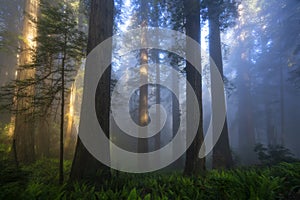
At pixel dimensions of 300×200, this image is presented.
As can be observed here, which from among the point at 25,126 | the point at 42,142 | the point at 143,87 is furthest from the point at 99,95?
the point at 143,87

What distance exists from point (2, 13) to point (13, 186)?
23341 mm

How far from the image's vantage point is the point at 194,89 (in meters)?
7.50

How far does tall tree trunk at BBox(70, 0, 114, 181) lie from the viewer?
5750 millimetres

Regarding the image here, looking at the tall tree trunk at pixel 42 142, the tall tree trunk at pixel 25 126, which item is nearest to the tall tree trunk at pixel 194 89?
the tall tree trunk at pixel 25 126

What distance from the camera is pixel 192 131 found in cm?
740

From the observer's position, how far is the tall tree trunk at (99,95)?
5.75 m

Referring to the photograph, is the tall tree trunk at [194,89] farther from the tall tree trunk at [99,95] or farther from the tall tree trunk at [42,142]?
the tall tree trunk at [42,142]

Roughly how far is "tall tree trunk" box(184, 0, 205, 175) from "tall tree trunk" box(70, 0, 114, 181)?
112 inches

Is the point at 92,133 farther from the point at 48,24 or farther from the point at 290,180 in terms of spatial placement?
the point at 290,180

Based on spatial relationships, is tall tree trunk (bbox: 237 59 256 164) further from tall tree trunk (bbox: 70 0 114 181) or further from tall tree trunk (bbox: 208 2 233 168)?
tall tree trunk (bbox: 70 0 114 181)

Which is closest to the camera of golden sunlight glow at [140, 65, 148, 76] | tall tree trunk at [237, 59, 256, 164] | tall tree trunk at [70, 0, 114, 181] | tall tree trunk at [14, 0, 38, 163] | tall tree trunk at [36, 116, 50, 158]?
tall tree trunk at [70, 0, 114, 181]

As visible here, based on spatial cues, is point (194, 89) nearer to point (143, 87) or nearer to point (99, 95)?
point (99, 95)

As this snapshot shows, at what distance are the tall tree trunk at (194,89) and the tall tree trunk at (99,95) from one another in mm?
2836

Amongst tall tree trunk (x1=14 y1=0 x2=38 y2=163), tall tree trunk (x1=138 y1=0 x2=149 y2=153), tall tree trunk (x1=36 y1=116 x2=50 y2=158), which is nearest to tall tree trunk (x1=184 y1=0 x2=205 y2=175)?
tall tree trunk (x1=138 y1=0 x2=149 y2=153)
